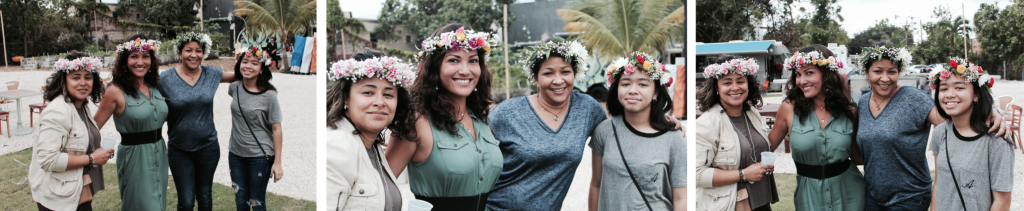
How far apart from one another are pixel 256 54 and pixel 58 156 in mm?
1220

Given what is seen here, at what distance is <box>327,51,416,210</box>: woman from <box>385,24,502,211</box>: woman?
0.13 metres

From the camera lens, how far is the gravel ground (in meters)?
3.59

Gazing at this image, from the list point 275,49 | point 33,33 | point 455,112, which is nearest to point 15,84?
point 33,33

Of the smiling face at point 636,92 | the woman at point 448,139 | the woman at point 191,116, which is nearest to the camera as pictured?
the woman at point 448,139

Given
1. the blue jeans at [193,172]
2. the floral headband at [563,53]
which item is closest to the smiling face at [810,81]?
the floral headband at [563,53]

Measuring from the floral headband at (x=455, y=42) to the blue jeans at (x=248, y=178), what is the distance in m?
1.94

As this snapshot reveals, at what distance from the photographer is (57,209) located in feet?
11.4

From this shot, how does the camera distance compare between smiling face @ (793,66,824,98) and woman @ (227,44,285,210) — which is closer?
smiling face @ (793,66,824,98)

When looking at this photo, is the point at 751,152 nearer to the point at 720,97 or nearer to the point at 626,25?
the point at 720,97

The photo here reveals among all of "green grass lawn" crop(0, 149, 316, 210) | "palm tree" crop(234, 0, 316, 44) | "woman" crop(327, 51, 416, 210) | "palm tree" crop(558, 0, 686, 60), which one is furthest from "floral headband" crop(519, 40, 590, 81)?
"green grass lawn" crop(0, 149, 316, 210)

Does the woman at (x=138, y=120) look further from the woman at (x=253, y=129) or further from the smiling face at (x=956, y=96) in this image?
the smiling face at (x=956, y=96)

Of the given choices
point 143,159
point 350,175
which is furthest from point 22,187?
point 350,175

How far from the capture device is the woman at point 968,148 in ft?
9.99

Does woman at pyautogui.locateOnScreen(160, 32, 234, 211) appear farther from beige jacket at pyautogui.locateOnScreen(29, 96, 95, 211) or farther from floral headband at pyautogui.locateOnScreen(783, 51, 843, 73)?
floral headband at pyautogui.locateOnScreen(783, 51, 843, 73)
